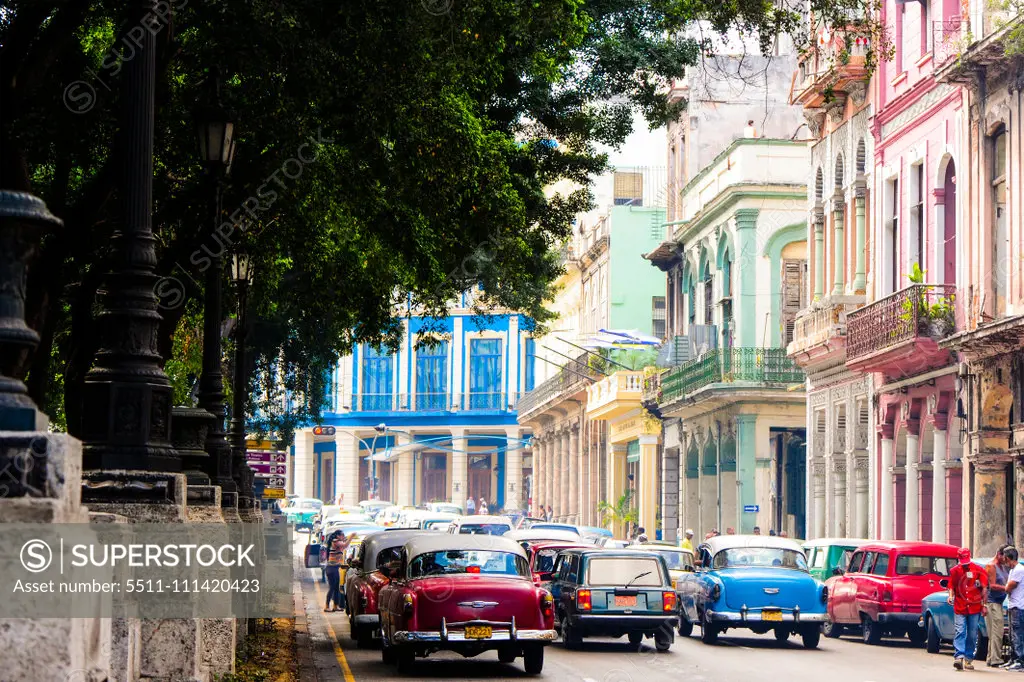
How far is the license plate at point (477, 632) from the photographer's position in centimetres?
1975

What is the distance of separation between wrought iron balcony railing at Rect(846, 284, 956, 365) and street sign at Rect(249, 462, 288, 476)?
14305mm

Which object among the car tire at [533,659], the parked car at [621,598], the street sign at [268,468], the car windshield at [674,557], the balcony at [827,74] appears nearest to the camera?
the car tire at [533,659]

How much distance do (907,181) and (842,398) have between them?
7.02m

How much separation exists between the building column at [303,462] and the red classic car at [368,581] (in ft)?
277

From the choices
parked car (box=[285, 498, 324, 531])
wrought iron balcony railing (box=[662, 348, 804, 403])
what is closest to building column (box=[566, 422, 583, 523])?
parked car (box=[285, 498, 324, 531])

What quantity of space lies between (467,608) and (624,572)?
5.01 metres

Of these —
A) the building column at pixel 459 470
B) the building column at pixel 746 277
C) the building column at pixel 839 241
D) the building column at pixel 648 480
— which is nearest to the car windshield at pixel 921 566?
the building column at pixel 839 241

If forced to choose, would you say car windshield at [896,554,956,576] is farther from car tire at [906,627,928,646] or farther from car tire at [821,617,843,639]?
car tire at [821,617,843,639]

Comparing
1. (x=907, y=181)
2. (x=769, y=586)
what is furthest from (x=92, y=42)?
(x=907, y=181)

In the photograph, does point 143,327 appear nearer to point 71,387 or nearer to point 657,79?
point 71,387

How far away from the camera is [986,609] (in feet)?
78.3

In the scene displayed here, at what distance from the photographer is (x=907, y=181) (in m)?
39.3

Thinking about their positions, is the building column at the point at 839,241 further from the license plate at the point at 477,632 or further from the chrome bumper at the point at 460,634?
the license plate at the point at 477,632

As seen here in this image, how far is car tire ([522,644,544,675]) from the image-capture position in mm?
20344
